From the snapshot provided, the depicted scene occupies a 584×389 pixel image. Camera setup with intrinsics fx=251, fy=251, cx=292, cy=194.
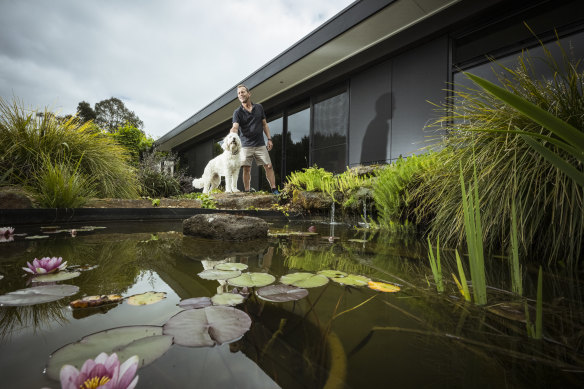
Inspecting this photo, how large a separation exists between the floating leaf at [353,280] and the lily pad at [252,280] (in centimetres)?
26

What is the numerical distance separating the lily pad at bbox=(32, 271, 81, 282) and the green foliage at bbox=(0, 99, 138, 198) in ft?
9.06

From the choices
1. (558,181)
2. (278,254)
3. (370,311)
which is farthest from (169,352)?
(558,181)

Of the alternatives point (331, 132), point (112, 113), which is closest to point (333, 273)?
point (331, 132)

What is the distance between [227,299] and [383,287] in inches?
22.2

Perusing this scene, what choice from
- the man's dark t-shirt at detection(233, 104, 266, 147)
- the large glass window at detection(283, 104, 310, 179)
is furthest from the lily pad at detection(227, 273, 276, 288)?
the large glass window at detection(283, 104, 310, 179)

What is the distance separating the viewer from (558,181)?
4.45 feet

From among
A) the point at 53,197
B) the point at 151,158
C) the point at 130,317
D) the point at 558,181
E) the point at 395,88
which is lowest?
the point at 130,317

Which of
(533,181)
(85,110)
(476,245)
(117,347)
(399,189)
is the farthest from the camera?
(85,110)

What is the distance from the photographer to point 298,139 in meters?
8.30

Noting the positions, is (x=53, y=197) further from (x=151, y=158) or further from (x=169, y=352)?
(x=151, y=158)

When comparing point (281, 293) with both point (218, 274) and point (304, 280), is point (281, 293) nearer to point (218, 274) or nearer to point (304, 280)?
point (304, 280)

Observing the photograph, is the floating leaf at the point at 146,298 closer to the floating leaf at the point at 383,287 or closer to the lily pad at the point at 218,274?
A: the lily pad at the point at 218,274

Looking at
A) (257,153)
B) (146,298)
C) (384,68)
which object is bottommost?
(146,298)

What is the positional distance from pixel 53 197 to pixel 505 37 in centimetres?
684
